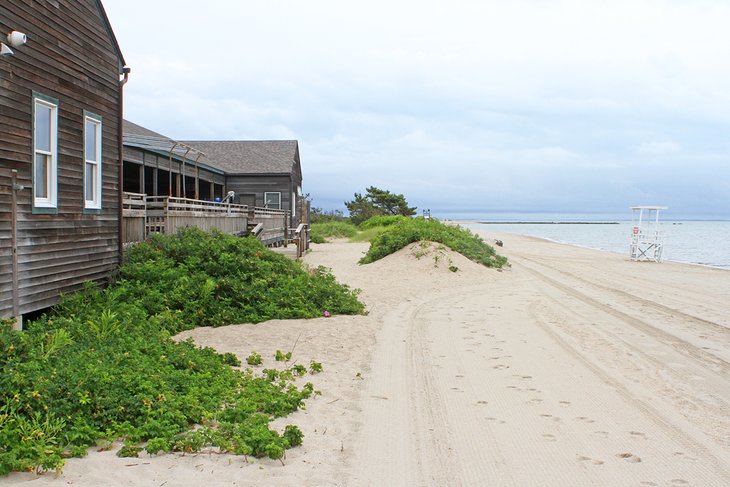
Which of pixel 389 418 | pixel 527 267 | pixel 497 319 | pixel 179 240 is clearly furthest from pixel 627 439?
pixel 527 267

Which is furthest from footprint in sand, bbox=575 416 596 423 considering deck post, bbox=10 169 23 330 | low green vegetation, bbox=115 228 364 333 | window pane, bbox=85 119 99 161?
window pane, bbox=85 119 99 161

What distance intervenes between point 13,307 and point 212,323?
3059mm

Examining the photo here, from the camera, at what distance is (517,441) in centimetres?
565

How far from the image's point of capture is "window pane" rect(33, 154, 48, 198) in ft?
31.1

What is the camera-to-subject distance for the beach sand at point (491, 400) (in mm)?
4871

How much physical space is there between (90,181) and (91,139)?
77 cm

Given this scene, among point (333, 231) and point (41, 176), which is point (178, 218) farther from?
point (333, 231)

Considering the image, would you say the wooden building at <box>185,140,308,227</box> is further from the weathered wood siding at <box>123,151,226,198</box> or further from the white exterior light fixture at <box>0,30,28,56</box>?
the white exterior light fixture at <box>0,30,28,56</box>

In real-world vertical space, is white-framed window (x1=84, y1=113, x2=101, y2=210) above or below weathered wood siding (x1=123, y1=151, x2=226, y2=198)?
below

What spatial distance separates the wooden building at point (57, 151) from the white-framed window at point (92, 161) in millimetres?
19

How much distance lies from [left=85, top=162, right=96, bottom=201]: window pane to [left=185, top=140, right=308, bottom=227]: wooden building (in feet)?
68.0

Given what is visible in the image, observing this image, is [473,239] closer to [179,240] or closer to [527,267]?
[527,267]

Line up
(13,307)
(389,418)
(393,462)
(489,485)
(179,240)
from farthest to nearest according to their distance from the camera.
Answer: (179,240) < (13,307) < (389,418) < (393,462) < (489,485)

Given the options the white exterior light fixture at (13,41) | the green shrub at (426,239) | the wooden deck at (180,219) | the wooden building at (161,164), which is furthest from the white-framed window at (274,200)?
the white exterior light fixture at (13,41)
